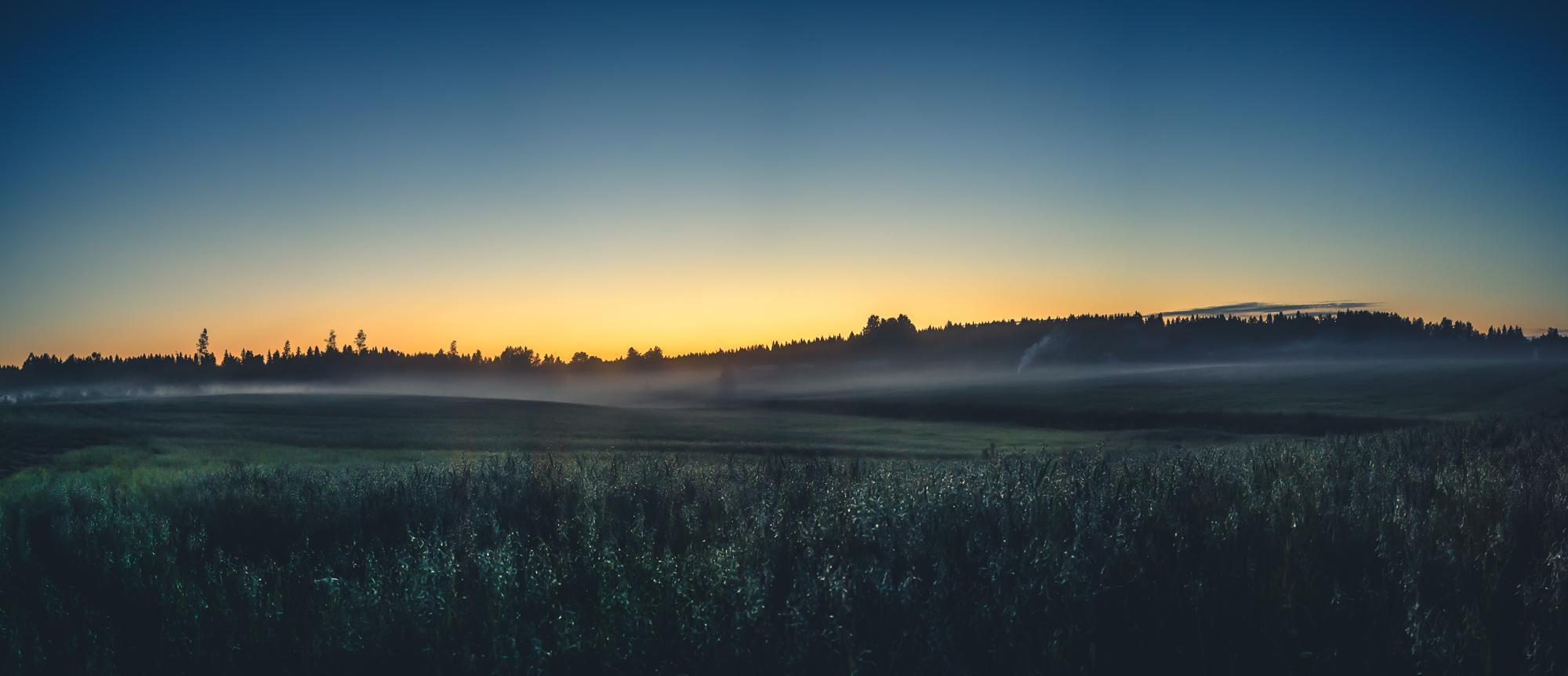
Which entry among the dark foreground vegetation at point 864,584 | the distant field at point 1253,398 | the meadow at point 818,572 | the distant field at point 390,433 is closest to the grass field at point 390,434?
the distant field at point 390,433

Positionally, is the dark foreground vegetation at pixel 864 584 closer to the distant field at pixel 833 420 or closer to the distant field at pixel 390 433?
the distant field at pixel 833 420

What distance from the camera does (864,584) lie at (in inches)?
164

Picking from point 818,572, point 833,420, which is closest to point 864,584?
point 818,572

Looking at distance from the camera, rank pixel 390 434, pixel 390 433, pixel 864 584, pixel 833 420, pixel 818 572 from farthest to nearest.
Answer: pixel 833 420 < pixel 390 433 < pixel 390 434 < pixel 818 572 < pixel 864 584

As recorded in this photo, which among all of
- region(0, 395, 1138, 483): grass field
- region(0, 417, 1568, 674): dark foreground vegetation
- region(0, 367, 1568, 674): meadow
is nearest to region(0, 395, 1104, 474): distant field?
region(0, 395, 1138, 483): grass field

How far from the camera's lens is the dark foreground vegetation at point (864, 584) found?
12.4ft

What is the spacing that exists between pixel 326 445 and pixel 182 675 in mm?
22724

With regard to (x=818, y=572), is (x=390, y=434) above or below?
below

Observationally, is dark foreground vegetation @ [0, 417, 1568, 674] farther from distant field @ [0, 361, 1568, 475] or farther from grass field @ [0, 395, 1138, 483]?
grass field @ [0, 395, 1138, 483]

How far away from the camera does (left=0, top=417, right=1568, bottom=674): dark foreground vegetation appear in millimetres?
3770

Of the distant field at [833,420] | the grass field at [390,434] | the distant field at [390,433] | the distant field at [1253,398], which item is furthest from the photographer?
the distant field at [1253,398]

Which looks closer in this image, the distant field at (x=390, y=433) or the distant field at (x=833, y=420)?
the distant field at (x=390, y=433)

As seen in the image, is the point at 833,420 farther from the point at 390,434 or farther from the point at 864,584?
the point at 864,584

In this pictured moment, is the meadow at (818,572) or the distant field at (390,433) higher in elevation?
the meadow at (818,572)
